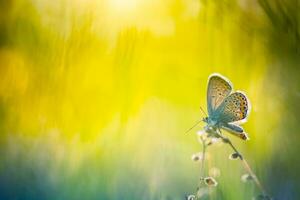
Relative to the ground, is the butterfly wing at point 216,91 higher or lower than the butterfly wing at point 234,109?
higher

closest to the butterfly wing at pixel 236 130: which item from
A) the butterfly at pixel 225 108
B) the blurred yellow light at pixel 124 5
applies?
the butterfly at pixel 225 108

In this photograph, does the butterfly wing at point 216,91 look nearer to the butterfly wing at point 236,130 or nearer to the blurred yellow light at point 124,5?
the butterfly wing at point 236,130

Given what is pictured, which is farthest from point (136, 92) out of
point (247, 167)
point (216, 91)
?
point (247, 167)

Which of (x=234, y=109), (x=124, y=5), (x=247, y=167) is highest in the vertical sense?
(x=124, y=5)

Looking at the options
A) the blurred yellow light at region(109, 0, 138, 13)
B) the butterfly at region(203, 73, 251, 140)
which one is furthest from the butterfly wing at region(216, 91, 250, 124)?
the blurred yellow light at region(109, 0, 138, 13)

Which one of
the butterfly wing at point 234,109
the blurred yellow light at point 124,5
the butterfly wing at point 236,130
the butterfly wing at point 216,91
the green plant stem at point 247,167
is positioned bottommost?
the green plant stem at point 247,167

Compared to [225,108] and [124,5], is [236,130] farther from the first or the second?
[124,5]

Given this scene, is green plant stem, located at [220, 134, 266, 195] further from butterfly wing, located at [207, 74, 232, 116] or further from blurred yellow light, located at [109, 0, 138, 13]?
blurred yellow light, located at [109, 0, 138, 13]

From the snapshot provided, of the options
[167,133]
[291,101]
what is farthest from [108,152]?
[291,101]
